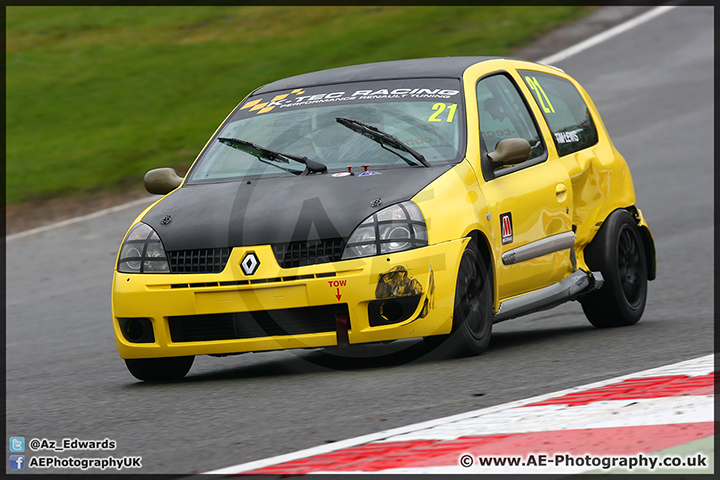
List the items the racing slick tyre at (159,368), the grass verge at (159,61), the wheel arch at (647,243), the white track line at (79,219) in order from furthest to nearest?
the grass verge at (159,61) < the white track line at (79,219) < the wheel arch at (647,243) < the racing slick tyre at (159,368)

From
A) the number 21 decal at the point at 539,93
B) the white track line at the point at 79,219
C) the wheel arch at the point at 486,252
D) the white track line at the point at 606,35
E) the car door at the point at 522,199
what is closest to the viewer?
the wheel arch at the point at 486,252

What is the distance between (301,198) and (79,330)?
3837 mm

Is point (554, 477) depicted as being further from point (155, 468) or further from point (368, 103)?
point (368, 103)

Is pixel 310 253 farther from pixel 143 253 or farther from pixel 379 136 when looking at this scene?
pixel 379 136

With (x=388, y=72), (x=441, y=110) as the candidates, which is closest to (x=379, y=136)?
(x=441, y=110)

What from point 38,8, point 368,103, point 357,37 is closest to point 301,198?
point 368,103

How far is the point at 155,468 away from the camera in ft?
13.3

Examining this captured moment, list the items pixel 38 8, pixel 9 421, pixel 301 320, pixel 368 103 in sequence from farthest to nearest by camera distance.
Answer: pixel 38 8, pixel 368 103, pixel 301 320, pixel 9 421

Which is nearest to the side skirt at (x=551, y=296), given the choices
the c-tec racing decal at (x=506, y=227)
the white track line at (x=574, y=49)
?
the c-tec racing decal at (x=506, y=227)

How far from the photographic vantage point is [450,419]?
14.8 ft

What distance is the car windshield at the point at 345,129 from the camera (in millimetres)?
6574

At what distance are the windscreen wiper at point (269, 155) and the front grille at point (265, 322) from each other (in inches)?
38.8

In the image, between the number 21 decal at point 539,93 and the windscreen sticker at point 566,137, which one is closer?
the windscreen sticker at point 566,137

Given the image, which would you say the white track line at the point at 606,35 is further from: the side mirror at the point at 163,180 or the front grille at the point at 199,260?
the front grille at the point at 199,260
